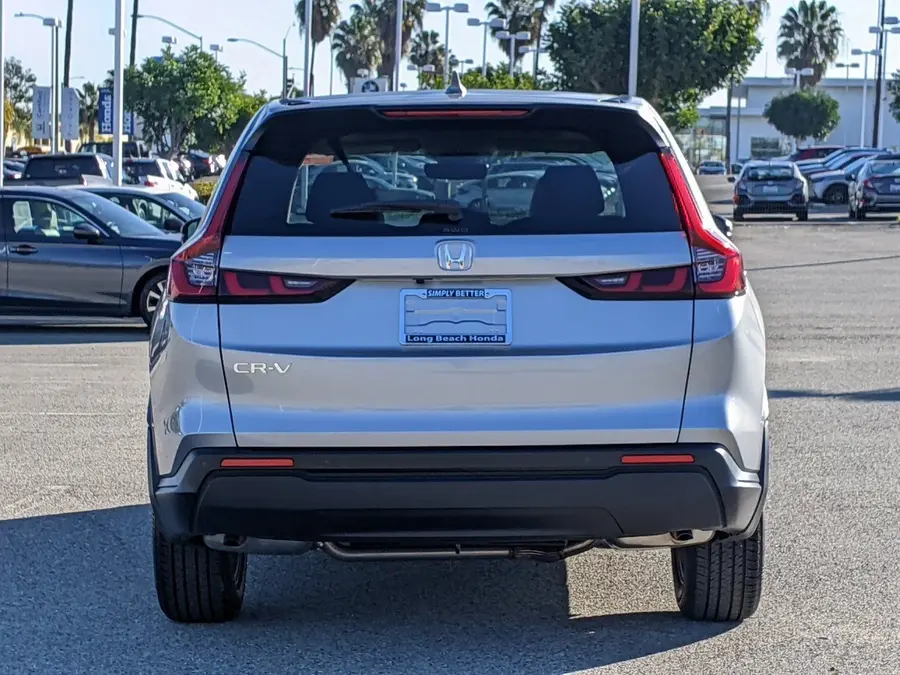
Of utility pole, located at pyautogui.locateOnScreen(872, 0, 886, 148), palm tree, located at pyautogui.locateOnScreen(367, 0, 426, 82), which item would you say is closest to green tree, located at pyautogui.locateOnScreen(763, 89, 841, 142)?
palm tree, located at pyautogui.locateOnScreen(367, 0, 426, 82)

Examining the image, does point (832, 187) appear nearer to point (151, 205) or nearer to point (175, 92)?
point (175, 92)

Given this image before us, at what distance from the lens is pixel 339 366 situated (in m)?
4.81

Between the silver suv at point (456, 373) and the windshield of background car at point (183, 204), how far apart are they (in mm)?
15636

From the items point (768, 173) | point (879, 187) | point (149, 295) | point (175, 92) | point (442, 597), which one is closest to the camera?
point (442, 597)

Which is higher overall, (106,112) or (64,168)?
(106,112)

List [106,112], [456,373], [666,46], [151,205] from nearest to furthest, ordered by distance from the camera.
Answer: [456,373], [151,205], [106,112], [666,46]

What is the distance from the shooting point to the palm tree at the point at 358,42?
404ft

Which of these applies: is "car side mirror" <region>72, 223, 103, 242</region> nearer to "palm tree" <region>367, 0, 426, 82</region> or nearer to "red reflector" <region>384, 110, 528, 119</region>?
"red reflector" <region>384, 110, 528, 119</region>

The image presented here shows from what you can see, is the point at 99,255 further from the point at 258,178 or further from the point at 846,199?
the point at 846,199

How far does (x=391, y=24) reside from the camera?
372 feet

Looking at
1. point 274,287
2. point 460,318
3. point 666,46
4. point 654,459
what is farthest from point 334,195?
point 666,46

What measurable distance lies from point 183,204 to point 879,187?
24130mm

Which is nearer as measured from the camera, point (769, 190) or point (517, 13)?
point (769, 190)

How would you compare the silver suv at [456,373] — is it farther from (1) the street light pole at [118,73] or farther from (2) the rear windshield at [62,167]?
(2) the rear windshield at [62,167]
